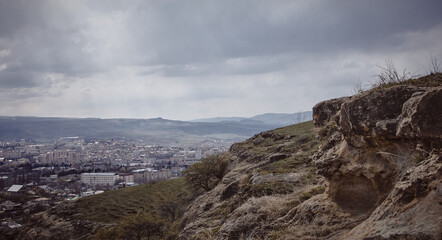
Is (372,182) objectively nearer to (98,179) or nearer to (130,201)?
(130,201)

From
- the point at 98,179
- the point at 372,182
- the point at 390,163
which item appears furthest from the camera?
the point at 98,179

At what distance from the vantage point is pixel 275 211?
8031 mm

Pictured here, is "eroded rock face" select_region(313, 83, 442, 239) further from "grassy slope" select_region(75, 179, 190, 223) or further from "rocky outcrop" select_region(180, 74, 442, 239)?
"grassy slope" select_region(75, 179, 190, 223)

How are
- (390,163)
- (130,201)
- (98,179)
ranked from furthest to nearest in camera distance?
(98,179) < (130,201) < (390,163)

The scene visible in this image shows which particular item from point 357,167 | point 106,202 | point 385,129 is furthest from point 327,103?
point 106,202

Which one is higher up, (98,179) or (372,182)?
(372,182)

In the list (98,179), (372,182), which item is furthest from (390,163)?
(98,179)

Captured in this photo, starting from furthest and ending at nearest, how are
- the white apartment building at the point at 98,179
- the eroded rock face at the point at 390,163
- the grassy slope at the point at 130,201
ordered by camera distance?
1. the white apartment building at the point at 98,179
2. the grassy slope at the point at 130,201
3. the eroded rock face at the point at 390,163

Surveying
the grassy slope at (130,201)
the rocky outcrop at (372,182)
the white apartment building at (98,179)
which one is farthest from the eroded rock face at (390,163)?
the white apartment building at (98,179)

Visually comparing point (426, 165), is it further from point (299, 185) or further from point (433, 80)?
point (299, 185)

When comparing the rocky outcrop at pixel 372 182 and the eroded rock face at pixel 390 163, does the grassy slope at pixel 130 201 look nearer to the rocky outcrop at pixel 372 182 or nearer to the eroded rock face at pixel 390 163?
the rocky outcrop at pixel 372 182

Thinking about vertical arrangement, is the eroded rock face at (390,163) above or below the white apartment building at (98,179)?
above

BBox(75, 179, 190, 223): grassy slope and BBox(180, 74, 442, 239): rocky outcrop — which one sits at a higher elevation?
BBox(180, 74, 442, 239): rocky outcrop

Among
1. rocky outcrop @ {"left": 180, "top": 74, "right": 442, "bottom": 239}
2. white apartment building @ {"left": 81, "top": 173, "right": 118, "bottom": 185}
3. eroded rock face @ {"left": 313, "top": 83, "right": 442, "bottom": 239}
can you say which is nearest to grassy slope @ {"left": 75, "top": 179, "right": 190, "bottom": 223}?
rocky outcrop @ {"left": 180, "top": 74, "right": 442, "bottom": 239}
